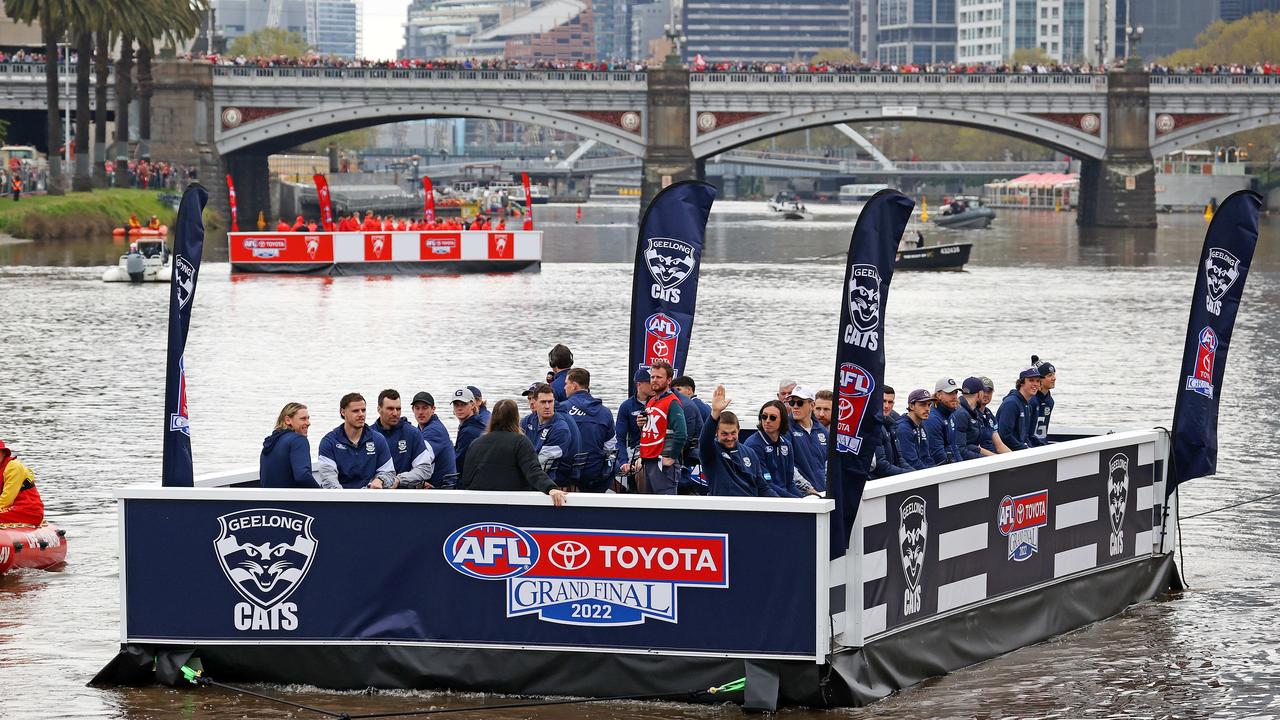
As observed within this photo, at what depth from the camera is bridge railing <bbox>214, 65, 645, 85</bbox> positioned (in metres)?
94.2

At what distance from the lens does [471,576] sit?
1168 centimetres

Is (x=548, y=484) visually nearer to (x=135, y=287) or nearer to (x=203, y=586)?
(x=203, y=586)

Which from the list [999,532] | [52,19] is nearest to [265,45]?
[52,19]

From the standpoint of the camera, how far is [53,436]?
76.6 feet

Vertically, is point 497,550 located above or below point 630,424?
below

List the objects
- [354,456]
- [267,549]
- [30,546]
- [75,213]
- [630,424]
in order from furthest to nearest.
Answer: [75,213] → [30,546] → [630,424] → [354,456] → [267,549]

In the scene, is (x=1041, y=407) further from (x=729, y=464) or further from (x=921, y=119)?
(x=921, y=119)

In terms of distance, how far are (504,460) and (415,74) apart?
8415 cm

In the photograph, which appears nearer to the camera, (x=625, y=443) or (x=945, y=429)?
(x=625, y=443)

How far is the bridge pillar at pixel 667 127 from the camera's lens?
3777 inches

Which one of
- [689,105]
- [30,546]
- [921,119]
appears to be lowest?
[30,546]

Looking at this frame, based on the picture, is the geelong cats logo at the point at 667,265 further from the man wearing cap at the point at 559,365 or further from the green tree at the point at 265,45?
the green tree at the point at 265,45

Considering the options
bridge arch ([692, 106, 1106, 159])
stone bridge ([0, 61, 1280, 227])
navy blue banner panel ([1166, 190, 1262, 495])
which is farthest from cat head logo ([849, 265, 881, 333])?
bridge arch ([692, 106, 1106, 159])

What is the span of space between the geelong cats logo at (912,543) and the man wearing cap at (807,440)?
88 cm
